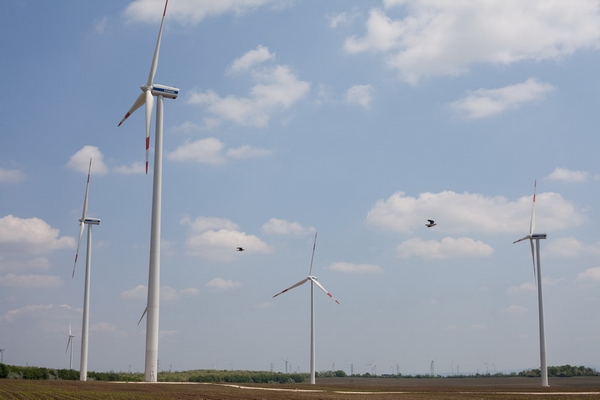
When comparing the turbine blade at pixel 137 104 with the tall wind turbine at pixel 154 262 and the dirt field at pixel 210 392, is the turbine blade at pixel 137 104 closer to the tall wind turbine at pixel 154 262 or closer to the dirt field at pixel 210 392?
the tall wind turbine at pixel 154 262

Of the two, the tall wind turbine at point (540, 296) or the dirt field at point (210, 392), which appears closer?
the dirt field at point (210, 392)

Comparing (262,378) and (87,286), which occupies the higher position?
(87,286)

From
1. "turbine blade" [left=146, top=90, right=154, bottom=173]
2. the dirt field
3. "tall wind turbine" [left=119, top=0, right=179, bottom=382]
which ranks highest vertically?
"turbine blade" [left=146, top=90, right=154, bottom=173]

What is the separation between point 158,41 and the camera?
249 feet

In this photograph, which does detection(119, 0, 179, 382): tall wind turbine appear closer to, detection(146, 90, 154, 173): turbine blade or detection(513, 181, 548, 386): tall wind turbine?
detection(146, 90, 154, 173): turbine blade

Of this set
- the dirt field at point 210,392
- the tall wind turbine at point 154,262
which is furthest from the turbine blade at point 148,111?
the dirt field at point 210,392

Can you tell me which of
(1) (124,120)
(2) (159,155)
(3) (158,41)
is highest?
(3) (158,41)

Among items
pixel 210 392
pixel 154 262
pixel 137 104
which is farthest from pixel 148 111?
pixel 210 392

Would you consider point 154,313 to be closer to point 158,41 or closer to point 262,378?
point 158,41

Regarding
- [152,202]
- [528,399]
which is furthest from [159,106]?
[528,399]

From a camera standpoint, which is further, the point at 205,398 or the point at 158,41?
the point at 158,41

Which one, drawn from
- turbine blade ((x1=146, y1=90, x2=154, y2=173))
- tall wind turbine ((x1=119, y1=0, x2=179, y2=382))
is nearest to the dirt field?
tall wind turbine ((x1=119, y1=0, x2=179, y2=382))

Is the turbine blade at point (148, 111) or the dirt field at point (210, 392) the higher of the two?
the turbine blade at point (148, 111)

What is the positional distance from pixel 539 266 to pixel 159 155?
59863 mm
